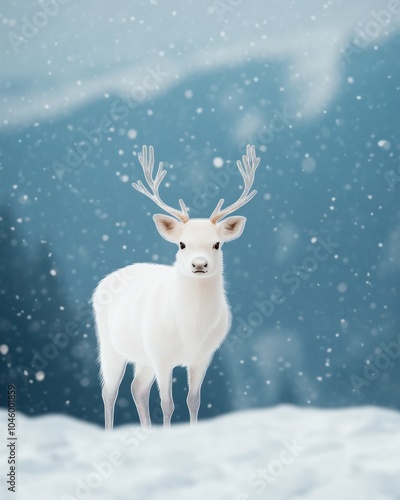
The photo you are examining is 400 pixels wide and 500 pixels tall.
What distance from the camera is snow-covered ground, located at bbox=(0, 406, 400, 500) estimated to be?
6.54 feet

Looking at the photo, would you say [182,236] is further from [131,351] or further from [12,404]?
[12,404]

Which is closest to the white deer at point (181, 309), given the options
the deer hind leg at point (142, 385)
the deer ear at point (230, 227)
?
the deer ear at point (230, 227)

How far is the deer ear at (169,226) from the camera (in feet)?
7.20

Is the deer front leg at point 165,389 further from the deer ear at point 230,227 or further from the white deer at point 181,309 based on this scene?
the deer ear at point 230,227

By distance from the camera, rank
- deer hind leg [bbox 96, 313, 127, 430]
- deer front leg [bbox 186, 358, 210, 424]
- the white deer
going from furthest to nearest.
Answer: deer hind leg [bbox 96, 313, 127, 430] → deer front leg [bbox 186, 358, 210, 424] → the white deer

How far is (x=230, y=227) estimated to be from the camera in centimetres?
222

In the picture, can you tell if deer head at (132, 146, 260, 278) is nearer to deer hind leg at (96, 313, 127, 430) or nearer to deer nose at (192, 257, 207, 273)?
deer nose at (192, 257, 207, 273)

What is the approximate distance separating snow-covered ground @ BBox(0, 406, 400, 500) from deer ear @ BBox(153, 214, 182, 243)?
2.14ft

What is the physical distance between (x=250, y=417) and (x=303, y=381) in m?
0.28

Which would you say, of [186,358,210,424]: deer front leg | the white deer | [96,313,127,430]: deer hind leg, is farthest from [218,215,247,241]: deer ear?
[96,313,127,430]: deer hind leg

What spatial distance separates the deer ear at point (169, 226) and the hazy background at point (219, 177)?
0.66m

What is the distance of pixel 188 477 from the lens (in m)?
2.02

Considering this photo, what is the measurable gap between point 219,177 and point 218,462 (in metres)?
1.26

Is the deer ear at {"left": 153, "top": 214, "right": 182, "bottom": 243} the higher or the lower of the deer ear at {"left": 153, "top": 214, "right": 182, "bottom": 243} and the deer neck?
the higher
